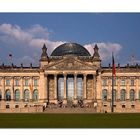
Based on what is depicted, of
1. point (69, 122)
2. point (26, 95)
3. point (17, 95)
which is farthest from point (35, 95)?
point (69, 122)

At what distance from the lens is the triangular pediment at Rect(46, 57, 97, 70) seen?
119438 millimetres

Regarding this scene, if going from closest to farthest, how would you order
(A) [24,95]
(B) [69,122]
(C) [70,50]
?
A: 1. (B) [69,122]
2. (A) [24,95]
3. (C) [70,50]

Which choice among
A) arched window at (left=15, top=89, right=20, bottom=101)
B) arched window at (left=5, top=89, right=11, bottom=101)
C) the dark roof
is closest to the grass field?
arched window at (left=15, top=89, right=20, bottom=101)

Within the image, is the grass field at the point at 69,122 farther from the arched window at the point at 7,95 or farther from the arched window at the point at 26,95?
the arched window at the point at 7,95

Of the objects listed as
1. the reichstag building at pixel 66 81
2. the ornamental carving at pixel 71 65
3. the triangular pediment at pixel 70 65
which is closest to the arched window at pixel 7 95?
the reichstag building at pixel 66 81

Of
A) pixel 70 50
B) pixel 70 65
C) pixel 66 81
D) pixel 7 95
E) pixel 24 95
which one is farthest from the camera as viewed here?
pixel 70 50

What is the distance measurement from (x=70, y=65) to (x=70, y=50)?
817 centimetres

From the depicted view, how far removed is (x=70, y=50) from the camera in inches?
4998

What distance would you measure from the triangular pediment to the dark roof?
617 centimetres

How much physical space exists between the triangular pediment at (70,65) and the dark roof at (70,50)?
20.2ft

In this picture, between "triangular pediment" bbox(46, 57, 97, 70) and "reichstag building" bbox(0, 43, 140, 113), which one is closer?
"triangular pediment" bbox(46, 57, 97, 70)

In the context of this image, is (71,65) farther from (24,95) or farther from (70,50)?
(24,95)

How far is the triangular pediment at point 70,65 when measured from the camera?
119 metres

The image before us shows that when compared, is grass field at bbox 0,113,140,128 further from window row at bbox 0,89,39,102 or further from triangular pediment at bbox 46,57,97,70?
window row at bbox 0,89,39,102
